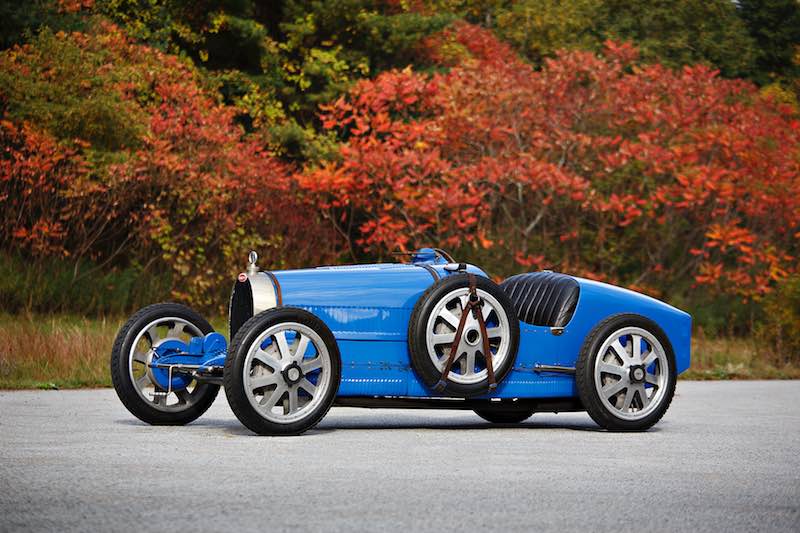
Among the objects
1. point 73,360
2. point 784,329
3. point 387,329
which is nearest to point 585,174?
point 784,329

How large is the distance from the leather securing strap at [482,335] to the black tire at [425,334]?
0.03m

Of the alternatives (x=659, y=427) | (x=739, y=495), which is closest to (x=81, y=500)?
(x=739, y=495)

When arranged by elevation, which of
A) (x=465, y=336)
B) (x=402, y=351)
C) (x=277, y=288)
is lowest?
(x=402, y=351)

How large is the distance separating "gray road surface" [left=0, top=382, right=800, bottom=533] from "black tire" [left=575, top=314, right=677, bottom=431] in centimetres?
17

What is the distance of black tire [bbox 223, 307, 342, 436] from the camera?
28.7 ft

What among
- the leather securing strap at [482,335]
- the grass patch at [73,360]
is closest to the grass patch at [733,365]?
the grass patch at [73,360]

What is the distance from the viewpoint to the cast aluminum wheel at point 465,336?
9.45 meters

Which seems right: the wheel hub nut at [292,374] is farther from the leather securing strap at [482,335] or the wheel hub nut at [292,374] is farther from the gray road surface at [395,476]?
the leather securing strap at [482,335]

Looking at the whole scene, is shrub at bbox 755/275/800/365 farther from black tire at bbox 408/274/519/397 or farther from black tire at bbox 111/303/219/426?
black tire at bbox 111/303/219/426

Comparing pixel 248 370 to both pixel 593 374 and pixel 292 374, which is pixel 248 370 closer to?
pixel 292 374

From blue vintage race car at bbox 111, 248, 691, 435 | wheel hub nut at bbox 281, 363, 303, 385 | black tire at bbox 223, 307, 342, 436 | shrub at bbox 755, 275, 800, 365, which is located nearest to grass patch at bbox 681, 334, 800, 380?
shrub at bbox 755, 275, 800, 365

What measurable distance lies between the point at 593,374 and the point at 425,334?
133 centimetres

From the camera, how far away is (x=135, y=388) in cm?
984

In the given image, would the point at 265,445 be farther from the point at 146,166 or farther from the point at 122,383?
the point at 146,166
